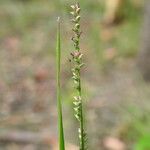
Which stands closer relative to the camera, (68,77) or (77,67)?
(77,67)

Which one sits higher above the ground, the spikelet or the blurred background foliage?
the blurred background foliage

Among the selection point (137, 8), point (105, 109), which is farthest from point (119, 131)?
point (137, 8)

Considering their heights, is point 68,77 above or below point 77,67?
above

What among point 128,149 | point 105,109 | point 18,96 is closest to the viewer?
point 128,149

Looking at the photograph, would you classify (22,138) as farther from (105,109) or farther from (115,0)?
(115,0)

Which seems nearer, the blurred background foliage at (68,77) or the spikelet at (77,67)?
the spikelet at (77,67)

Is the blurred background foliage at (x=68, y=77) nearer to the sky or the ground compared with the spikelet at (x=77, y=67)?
nearer to the sky

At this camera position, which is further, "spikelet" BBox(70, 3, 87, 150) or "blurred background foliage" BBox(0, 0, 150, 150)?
"blurred background foliage" BBox(0, 0, 150, 150)

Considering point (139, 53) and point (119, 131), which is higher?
point (139, 53)
